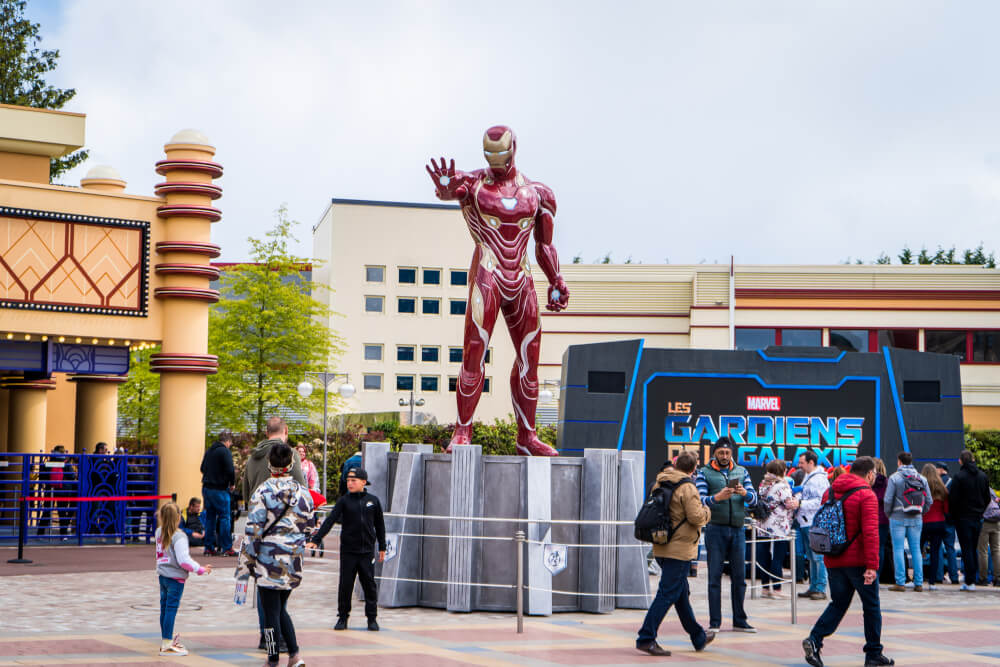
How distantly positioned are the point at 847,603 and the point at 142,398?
3789 cm

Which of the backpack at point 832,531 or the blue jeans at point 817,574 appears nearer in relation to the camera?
the backpack at point 832,531

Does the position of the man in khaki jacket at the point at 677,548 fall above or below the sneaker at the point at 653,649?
above

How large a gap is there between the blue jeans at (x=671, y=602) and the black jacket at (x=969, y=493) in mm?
7830

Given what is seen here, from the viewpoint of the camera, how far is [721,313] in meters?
51.2

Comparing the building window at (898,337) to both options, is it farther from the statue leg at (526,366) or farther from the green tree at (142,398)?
the statue leg at (526,366)

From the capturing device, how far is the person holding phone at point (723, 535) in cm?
1173

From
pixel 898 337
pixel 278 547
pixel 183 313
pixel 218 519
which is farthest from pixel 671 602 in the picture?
pixel 898 337

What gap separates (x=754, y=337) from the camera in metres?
51.0

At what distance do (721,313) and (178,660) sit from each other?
43.3 m

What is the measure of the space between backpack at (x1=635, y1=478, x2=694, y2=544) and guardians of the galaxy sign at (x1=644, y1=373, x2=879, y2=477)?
1083 centimetres

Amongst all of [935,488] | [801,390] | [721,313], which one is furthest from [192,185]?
[721,313]

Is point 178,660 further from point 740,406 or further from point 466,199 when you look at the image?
point 740,406

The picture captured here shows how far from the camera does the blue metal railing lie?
21766mm

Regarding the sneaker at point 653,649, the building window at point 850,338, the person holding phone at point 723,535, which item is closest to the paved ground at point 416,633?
the sneaker at point 653,649
